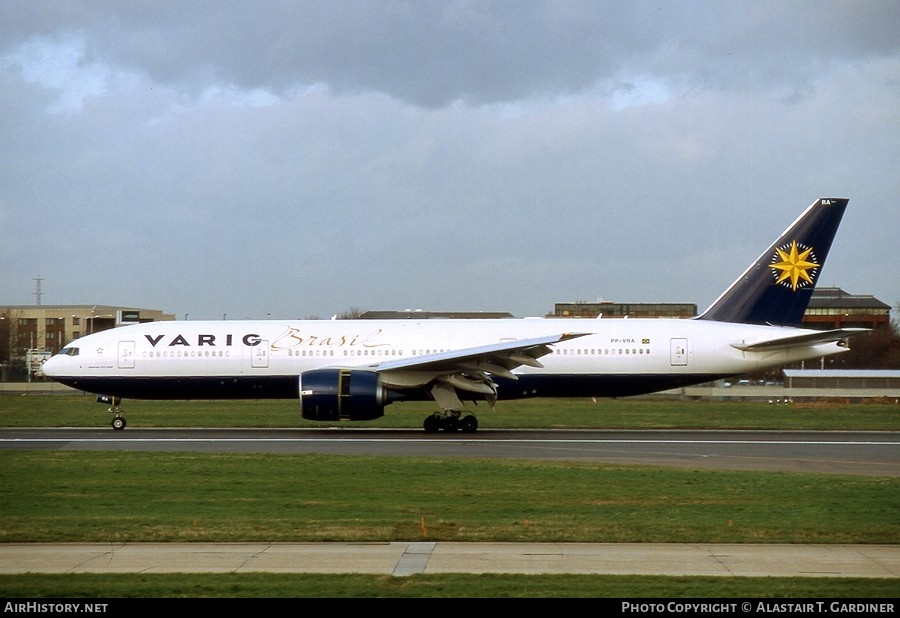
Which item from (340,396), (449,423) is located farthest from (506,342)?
(340,396)

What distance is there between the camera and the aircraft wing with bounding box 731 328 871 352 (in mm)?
29194

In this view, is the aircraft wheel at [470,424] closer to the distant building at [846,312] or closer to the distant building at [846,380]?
the distant building at [846,380]

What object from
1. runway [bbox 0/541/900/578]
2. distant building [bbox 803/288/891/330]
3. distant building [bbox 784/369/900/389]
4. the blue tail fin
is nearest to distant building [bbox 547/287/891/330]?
distant building [bbox 803/288/891/330]

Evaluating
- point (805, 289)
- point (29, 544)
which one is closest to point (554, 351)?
point (805, 289)

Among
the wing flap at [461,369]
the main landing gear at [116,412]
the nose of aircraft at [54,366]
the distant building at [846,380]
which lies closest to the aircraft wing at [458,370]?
the wing flap at [461,369]

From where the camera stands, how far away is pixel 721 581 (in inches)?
381

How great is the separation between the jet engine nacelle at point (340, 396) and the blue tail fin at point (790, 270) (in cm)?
1221

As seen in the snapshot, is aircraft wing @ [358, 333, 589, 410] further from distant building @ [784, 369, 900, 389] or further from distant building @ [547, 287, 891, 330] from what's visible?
distant building @ [547, 287, 891, 330]

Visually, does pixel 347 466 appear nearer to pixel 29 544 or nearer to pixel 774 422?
pixel 29 544

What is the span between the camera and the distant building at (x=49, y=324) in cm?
7700
